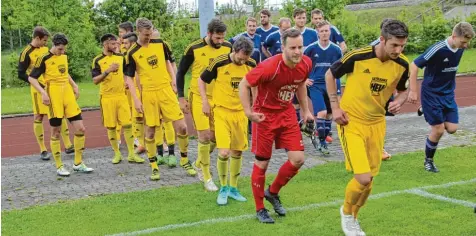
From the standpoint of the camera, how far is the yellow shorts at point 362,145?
5.89m

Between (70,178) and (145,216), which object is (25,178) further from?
(145,216)

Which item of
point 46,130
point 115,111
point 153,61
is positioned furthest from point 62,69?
point 46,130

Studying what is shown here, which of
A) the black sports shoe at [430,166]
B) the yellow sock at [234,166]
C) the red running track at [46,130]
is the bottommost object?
the red running track at [46,130]

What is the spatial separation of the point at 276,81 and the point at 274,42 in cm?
664

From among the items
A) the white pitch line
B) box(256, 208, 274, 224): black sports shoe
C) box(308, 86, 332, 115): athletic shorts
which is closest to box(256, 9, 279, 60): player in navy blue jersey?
box(308, 86, 332, 115): athletic shorts

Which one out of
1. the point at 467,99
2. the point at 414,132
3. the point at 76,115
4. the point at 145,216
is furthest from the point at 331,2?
the point at 145,216

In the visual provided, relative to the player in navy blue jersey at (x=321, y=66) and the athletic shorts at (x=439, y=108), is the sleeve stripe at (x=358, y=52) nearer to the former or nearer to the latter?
the athletic shorts at (x=439, y=108)

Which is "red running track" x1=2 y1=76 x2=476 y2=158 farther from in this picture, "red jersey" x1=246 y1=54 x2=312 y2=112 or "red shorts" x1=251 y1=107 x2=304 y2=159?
"red jersey" x1=246 y1=54 x2=312 y2=112

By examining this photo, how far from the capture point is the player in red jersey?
21.1 ft

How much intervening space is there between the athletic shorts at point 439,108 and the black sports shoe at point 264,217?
136 inches

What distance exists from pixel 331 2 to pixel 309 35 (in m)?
22.3

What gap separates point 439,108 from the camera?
28.7 feet

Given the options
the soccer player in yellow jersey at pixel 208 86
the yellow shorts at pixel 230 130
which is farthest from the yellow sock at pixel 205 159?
the yellow shorts at pixel 230 130

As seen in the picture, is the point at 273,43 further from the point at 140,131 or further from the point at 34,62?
the point at 34,62
